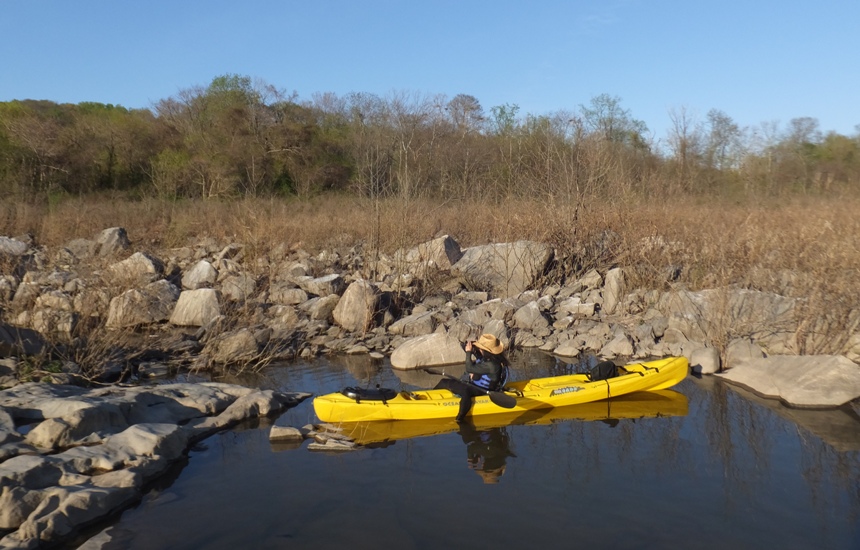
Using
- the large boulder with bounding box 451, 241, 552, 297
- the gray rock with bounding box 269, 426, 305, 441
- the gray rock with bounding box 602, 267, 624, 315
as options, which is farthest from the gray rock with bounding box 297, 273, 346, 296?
the gray rock with bounding box 269, 426, 305, 441

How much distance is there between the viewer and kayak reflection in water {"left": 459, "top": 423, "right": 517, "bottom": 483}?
20.2 ft

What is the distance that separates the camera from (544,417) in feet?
24.8

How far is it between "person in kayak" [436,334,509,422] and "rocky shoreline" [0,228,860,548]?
1.90 m

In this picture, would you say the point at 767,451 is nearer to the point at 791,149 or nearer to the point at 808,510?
the point at 808,510

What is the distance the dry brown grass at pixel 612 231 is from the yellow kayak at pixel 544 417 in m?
2.13

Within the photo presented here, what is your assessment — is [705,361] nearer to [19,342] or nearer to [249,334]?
[249,334]

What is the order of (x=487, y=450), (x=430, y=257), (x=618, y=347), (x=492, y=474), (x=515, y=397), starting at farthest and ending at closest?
(x=430, y=257) < (x=618, y=347) < (x=515, y=397) < (x=487, y=450) < (x=492, y=474)

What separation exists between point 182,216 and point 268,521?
13.7 meters

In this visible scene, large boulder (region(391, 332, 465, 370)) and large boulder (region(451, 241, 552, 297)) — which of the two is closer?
large boulder (region(391, 332, 465, 370))

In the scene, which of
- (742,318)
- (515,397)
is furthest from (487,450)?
(742,318)

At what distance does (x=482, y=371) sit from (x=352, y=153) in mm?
17168

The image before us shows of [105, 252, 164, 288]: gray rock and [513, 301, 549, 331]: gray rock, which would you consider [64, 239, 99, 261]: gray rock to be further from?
[513, 301, 549, 331]: gray rock

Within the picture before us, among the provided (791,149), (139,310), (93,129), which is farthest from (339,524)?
(93,129)

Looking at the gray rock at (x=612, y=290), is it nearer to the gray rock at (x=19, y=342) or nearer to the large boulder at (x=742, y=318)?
the large boulder at (x=742, y=318)
